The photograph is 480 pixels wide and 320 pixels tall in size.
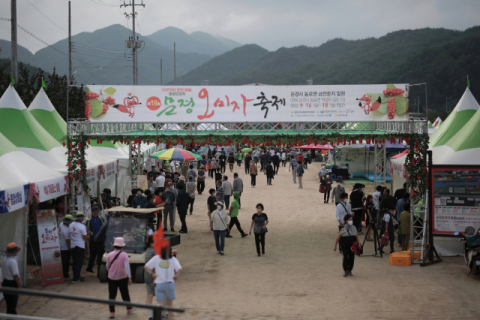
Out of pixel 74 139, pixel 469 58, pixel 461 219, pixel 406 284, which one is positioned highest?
pixel 469 58

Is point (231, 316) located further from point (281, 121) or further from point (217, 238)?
point (281, 121)

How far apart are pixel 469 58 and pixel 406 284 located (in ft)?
314

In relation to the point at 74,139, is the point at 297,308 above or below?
below

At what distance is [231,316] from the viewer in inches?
330

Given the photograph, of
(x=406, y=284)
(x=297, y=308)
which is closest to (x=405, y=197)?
(x=406, y=284)

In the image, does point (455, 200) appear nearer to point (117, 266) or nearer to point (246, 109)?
point (246, 109)

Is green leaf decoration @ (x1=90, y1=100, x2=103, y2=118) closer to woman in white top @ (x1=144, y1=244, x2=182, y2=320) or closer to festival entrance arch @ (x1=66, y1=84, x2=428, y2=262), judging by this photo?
festival entrance arch @ (x1=66, y1=84, x2=428, y2=262)

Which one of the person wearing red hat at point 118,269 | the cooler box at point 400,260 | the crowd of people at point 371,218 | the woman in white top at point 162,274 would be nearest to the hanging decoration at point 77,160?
the person wearing red hat at point 118,269

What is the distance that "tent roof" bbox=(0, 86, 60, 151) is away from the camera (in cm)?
1323

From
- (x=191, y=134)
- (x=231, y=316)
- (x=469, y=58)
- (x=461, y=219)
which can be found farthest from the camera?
(x=469, y=58)

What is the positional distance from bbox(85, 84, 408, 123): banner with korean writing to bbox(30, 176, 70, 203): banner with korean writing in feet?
7.63

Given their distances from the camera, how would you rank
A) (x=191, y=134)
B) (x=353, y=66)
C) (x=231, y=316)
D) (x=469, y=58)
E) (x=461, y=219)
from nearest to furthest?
(x=231, y=316), (x=461, y=219), (x=191, y=134), (x=469, y=58), (x=353, y=66)

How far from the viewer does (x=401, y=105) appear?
1351 cm

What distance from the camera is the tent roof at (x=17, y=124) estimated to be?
13227 millimetres
